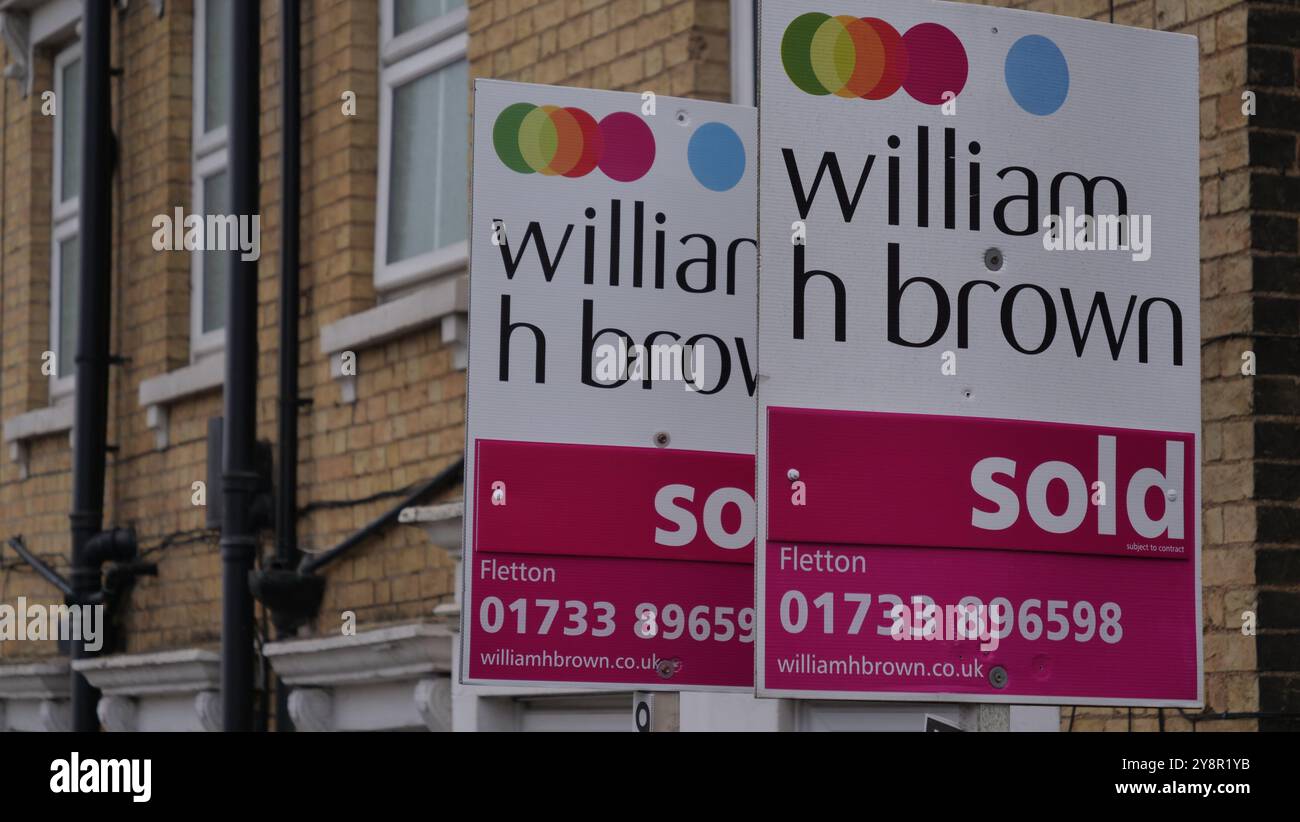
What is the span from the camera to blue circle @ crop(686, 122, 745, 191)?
17.7 ft

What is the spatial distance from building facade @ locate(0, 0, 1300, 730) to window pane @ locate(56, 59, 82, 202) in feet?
0.05

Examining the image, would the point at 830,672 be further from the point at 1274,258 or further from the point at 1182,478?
the point at 1274,258

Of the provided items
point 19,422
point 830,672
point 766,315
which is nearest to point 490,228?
point 766,315

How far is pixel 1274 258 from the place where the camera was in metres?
5.22

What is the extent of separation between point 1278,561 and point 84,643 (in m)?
6.79

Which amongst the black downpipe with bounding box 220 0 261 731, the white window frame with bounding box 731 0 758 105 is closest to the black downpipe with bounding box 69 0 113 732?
the black downpipe with bounding box 220 0 261 731

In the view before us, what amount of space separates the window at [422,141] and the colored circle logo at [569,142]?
3.05 meters

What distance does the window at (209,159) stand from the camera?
1023 cm

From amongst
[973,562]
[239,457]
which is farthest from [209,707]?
[973,562]

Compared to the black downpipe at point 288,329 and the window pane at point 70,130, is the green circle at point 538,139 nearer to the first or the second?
the black downpipe at point 288,329

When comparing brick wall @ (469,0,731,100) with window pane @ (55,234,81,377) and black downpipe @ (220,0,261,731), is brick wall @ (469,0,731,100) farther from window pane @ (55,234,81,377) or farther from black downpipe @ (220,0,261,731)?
window pane @ (55,234,81,377)

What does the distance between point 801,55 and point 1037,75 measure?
0.50 m

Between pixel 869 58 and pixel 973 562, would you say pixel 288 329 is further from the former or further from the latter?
pixel 973 562

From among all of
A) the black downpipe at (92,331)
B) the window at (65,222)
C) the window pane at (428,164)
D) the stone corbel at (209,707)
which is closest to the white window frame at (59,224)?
the window at (65,222)
